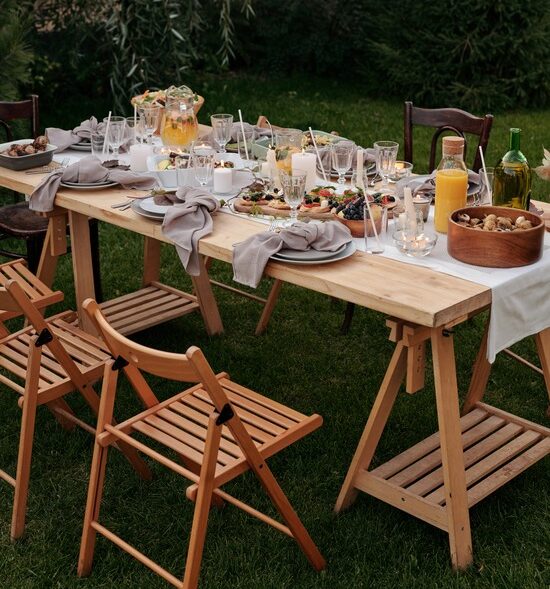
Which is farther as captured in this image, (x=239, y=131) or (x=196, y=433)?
(x=239, y=131)

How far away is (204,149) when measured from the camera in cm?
349

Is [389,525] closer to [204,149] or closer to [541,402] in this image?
[541,402]

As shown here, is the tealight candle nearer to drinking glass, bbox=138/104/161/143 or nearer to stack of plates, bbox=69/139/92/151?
drinking glass, bbox=138/104/161/143

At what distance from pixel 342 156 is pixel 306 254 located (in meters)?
0.81

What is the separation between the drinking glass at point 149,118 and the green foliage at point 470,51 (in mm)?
5545

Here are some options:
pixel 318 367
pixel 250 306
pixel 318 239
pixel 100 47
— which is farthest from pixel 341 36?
pixel 318 239

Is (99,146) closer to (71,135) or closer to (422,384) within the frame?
(71,135)

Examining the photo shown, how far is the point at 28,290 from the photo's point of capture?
11.4 ft

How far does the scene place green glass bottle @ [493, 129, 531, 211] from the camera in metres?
3.01

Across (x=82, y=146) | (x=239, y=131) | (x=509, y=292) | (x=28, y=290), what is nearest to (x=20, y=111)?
(x=82, y=146)

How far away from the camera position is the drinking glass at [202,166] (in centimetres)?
346

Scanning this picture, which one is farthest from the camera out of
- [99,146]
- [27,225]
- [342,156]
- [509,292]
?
[27,225]

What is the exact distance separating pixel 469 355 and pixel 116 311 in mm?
1689

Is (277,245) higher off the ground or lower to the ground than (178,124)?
lower
